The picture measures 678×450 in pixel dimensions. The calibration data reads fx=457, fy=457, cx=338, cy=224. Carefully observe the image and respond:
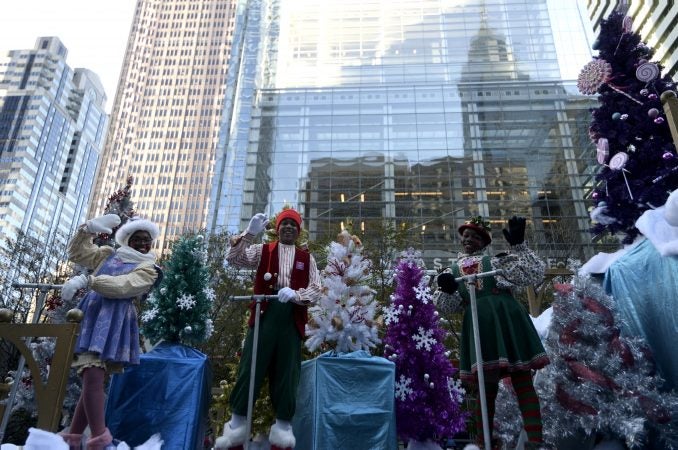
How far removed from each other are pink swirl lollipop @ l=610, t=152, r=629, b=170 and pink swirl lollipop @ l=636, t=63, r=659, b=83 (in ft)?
2.88

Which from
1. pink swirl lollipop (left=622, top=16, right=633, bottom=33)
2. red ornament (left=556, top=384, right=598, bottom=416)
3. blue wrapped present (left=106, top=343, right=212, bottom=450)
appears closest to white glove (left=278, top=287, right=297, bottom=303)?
blue wrapped present (left=106, top=343, right=212, bottom=450)

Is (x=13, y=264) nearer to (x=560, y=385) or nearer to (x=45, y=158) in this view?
(x=560, y=385)

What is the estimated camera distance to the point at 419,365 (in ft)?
12.4

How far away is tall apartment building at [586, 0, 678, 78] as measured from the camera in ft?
78.6

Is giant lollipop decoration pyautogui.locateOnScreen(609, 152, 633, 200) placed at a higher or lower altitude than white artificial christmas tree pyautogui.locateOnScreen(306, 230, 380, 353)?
higher

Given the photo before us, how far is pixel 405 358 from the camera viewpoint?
3.80 meters

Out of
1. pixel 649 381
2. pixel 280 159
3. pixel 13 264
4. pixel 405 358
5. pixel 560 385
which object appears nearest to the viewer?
pixel 649 381

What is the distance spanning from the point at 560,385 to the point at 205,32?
95076mm

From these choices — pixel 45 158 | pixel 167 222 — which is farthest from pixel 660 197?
pixel 45 158

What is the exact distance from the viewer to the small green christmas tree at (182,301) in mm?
3945

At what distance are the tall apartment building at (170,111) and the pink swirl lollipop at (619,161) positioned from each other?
71.1 metres

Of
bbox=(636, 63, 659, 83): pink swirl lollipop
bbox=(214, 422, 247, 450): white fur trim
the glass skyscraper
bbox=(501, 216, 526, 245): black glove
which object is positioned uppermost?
the glass skyscraper

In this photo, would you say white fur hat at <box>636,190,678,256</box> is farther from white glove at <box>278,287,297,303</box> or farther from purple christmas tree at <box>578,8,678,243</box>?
white glove at <box>278,287,297,303</box>

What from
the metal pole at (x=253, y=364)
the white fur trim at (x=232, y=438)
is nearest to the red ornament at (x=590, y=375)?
the metal pole at (x=253, y=364)
